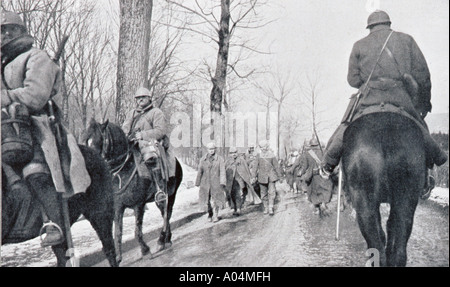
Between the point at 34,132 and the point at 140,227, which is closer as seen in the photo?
the point at 34,132

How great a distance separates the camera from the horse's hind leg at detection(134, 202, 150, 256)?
5918 millimetres

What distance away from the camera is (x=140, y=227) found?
240 inches

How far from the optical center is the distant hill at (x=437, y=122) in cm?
541

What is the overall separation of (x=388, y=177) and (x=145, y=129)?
3.15 meters

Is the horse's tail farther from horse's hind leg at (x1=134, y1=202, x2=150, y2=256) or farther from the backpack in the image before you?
the backpack

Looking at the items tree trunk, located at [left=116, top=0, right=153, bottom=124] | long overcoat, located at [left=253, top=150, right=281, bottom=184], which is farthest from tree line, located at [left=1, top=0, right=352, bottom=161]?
long overcoat, located at [left=253, top=150, right=281, bottom=184]

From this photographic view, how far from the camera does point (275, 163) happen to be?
11.6 meters

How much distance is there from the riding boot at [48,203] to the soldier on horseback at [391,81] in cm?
290

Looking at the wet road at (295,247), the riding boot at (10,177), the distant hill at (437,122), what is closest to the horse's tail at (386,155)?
the wet road at (295,247)

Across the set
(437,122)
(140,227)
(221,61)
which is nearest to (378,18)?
(437,122)

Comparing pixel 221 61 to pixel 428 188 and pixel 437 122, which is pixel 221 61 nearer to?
pixel 437 122

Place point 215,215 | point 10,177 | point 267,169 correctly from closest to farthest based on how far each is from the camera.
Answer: point 10,177 → point 215,215 → point 267,169

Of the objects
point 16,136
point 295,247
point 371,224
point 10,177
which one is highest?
point 16,136
